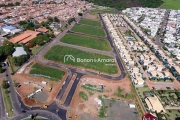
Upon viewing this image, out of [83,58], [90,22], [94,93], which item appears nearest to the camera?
[94,93]

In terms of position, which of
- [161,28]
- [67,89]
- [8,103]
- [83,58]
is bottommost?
[8,103]

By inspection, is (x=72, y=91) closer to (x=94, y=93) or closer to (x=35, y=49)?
(x=94, y=93)

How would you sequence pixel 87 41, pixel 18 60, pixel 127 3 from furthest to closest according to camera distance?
1. pixel 127 3
2. pixel 87 41
3. pixel 18 60

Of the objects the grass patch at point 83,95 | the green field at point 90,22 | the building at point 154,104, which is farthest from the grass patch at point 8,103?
the green field at point 90,22

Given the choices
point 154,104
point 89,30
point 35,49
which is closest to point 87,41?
point 89,30

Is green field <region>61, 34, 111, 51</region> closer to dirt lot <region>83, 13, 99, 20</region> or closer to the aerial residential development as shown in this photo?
the aerial residential development

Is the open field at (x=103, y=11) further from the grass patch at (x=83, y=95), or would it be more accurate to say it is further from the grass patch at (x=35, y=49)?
the grass patch at (x=83, y=95)

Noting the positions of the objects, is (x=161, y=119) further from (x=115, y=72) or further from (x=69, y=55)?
(x=69, y=55)
